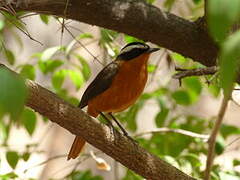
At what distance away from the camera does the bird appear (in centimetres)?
354

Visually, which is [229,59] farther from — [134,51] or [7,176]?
[134,51]

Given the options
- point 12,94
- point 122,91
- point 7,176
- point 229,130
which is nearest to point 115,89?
point 122,91

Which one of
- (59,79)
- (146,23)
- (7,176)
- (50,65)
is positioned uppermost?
(146,23)

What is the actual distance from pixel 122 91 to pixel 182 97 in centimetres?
44

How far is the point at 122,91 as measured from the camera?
3.56 metres

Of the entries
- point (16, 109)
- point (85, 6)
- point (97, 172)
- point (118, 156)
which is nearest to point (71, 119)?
point (118, 156)

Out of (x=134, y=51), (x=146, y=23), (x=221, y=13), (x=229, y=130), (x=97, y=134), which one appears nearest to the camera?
(x=221, y=13)

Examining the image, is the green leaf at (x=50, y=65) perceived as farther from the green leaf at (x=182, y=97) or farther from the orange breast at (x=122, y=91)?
the green leaf at (x=182, y=97)

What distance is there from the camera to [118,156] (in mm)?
2588

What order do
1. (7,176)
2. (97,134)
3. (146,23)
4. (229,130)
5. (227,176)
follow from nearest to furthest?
(97,134) < (227,176) < (7,176) < (146,23) < (229,130)

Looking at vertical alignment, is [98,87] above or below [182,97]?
above

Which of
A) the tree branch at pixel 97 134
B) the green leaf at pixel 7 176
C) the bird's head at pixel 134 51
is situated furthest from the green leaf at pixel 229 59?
the bird's head at pixel 134 51

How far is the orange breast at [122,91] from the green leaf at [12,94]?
2.67m

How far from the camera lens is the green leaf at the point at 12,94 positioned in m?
0.84
